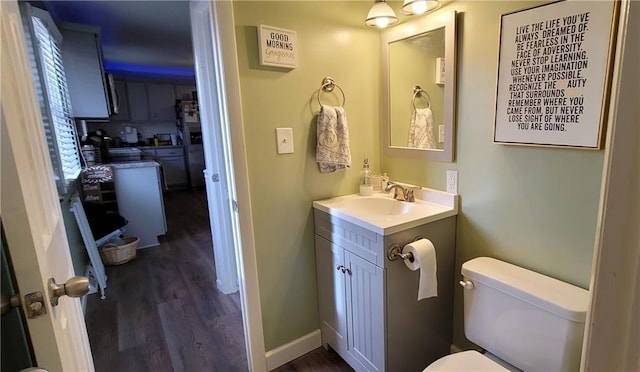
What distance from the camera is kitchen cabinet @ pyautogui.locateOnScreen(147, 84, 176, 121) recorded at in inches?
252

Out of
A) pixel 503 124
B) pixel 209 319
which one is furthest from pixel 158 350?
pixel 503 124

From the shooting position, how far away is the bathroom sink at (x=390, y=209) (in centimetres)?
137

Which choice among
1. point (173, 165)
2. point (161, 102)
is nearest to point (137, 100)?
point (161, 102)

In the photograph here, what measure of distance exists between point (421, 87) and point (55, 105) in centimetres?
265

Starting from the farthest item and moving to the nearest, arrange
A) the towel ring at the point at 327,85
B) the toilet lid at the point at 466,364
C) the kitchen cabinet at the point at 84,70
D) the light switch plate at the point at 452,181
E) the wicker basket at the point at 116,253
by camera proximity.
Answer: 1. the kitchen cabinet at the point at 84,70
2. the wicker basket at the point at 116,253
3. the towel ring at the point at 327,85
4. the light switch plate at the point at 452,181
5. the toilet lid at the point at 466,364

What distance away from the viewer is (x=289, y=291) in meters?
1.76

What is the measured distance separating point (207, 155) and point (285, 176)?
3.09 feet

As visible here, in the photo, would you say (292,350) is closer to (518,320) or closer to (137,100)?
(518,320)

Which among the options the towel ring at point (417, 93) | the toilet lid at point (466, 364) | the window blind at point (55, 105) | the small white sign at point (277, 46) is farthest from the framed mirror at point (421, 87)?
the window blind at point (55, 105)

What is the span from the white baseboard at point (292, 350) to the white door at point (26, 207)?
104 centimetres

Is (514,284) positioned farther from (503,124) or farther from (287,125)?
(287,125)

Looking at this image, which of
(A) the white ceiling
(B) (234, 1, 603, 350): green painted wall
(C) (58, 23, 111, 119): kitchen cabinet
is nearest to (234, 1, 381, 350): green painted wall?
(B) (234, 1, 603, 350): green painted wall

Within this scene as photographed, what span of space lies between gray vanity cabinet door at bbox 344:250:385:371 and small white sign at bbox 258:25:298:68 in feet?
3.18

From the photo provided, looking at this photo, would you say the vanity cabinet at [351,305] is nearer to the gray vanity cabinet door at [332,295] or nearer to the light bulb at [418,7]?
the gray vanity cabinet door at [332,295]
